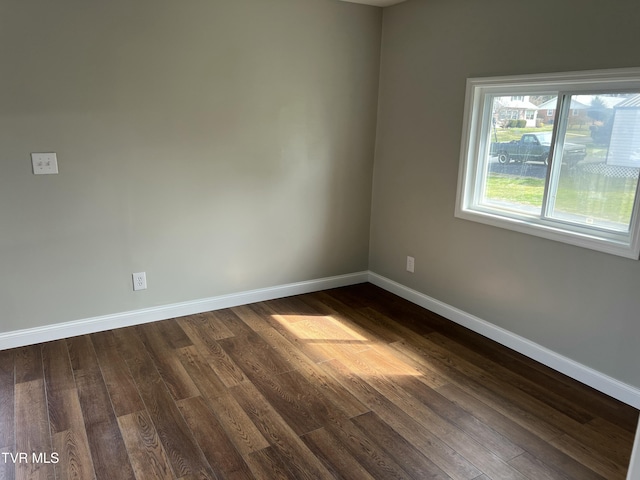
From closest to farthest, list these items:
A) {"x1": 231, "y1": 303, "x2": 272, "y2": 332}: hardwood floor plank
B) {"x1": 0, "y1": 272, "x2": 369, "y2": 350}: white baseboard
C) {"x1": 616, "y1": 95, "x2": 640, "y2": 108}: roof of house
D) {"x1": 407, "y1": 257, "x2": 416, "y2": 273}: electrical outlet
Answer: {"x1": 616, "y1": 95, "x2": 640, "y2": 108}: roof of house < {"x1": 0, "y1": 272, "x2": 369, "y2": 350}: white baseboard < {"x1": 231, "y1": 303, "x2": 272, "y2": 332}: hardwood floor plank < {"x1": 407, "y1": 257, "x2": 416, "y2": 273}: electrical outlet

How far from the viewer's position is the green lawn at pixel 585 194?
2.53 metres

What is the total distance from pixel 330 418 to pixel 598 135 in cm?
213

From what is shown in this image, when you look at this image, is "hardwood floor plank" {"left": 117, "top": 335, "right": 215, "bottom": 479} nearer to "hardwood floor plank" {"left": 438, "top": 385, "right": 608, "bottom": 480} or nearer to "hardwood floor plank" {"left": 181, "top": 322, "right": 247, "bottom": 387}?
"hardwood floor plank" {"left": 181, "top": 322, "right": 247, "bottom": 387}

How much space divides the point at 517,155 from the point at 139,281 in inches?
108

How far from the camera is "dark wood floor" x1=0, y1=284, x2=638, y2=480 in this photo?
81.5 inches

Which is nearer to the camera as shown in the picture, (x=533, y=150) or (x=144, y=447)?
(x=144, y=447)

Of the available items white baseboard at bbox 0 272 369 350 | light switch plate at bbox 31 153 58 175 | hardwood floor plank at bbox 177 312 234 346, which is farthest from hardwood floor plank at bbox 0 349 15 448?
light switch plate at bbox 31 153 58 175

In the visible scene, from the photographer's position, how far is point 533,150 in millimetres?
2959

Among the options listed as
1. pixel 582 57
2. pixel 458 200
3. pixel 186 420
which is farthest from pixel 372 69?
pixel 186 420

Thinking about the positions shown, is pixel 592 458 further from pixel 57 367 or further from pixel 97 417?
pixel 57 367

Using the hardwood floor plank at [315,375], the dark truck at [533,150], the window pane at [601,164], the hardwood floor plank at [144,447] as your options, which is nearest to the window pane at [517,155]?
the dark truck at [533,150]

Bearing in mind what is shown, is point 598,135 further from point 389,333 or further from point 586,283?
point 389,333

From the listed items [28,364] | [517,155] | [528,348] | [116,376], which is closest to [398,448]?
[528,348]

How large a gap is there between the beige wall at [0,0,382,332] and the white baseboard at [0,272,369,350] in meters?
0.05
